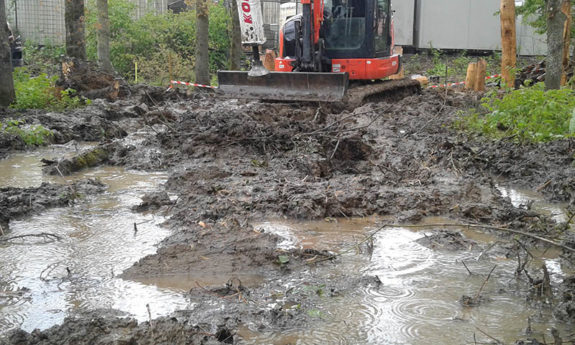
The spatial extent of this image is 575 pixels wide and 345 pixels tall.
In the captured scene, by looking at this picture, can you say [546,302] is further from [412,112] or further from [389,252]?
[412,112]

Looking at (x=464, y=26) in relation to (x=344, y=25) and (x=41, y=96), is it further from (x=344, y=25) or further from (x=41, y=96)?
(x=41, y=96)

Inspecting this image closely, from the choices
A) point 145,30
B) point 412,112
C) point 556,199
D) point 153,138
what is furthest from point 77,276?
point 145,30

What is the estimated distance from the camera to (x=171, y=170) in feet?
29.7

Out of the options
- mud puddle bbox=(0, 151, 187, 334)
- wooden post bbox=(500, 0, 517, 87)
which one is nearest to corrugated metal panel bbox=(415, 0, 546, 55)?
wooden post bbox=(500, 0, 517, 87)

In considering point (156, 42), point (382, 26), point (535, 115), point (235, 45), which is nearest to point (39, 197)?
point (535, 115)

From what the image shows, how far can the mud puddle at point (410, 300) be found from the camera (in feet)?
13.2

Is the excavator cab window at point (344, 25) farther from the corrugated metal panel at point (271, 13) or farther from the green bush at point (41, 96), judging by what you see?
the corrugated metal panel at point (271, 13)

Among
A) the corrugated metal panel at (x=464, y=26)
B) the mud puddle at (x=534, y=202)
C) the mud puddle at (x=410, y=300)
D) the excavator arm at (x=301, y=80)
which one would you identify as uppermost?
the corrugated metal panel at (x=464, y=26)

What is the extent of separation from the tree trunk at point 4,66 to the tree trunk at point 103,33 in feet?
20.1

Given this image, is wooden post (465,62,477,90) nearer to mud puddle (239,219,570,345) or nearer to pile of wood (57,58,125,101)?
pile of wood (57,58,125,101)

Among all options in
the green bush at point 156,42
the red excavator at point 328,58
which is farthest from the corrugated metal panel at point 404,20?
the red excavator at point 328,58

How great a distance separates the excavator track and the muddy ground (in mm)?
808

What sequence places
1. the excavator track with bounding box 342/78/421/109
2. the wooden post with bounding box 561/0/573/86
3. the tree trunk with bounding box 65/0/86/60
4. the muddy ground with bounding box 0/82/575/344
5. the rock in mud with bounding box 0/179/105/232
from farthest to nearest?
the wooden post with bounding box 561/0/573/86 → the tree trunk with bounding box 65/0/86/60 → the excavator track with bounding box 342/78/421/109 → the rock in mud with bounding box 0/179/105/232 → the muddy ground with bounding box 0/82/575/344

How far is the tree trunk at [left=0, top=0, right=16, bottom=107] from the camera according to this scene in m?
12.4
